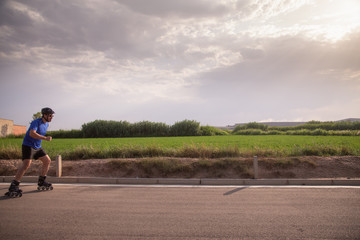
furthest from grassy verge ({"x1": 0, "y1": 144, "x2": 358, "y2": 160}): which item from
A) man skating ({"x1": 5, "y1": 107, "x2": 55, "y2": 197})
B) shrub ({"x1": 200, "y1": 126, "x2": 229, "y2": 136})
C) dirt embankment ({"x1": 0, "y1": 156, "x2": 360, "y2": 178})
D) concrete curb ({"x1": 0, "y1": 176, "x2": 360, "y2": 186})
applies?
shrub ({"x1": 200, "y1": 126, "x2": 229, "y2": 136})

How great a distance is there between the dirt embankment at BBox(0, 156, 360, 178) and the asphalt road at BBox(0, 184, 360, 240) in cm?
188

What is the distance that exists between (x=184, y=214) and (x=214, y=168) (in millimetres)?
4759

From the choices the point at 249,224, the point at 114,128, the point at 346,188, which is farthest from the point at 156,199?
the point at 114,128

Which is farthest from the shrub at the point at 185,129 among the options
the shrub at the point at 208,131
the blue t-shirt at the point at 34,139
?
the blue t-shirt at the point at 34,139

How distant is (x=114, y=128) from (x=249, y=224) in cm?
4038

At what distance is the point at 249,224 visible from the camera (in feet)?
14.0

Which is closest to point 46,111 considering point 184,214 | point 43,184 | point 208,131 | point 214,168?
point 43,184

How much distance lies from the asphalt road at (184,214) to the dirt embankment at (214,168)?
188cm

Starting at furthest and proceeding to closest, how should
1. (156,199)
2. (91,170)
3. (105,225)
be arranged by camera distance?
(91,170) < (156,199) < (105,225)

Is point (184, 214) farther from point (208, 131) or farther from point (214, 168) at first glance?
point (208, 131)

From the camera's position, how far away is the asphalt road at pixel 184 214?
3.92 m

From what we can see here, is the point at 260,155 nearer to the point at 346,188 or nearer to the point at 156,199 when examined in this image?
the point at 346,188

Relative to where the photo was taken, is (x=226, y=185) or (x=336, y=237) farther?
(x=226, y=185)

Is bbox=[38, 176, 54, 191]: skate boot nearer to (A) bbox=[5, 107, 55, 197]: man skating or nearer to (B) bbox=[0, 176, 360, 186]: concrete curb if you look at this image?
(A) bbox=[5, 107, 55, 197]: man skating
